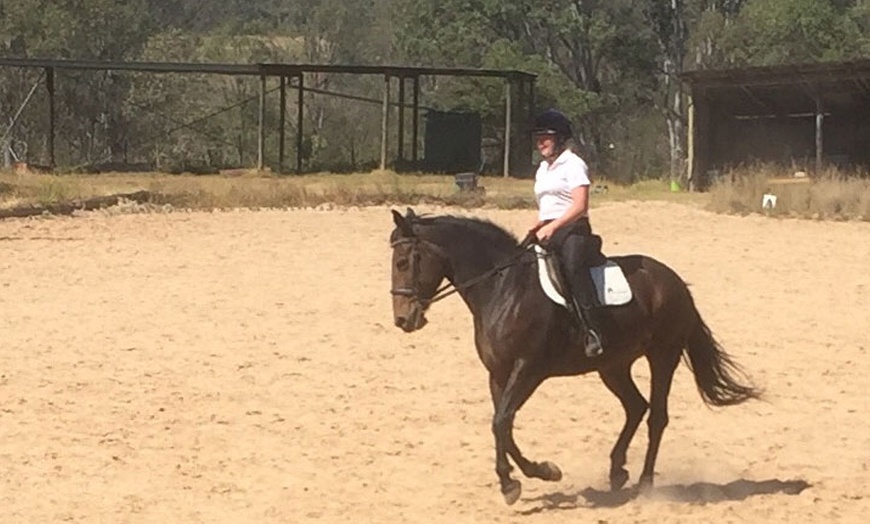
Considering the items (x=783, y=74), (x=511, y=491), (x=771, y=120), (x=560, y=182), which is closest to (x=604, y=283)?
(x=560, y=182)

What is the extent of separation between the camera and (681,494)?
28.0 feet

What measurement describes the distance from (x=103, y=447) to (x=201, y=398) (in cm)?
164

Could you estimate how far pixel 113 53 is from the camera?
53938mm

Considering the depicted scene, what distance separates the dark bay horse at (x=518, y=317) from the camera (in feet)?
26.6

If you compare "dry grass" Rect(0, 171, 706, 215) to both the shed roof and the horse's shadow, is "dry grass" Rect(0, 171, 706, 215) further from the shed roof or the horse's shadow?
the horse's shadow

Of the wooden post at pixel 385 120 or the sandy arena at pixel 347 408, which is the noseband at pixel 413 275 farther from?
the wooden post at pixel 385 120

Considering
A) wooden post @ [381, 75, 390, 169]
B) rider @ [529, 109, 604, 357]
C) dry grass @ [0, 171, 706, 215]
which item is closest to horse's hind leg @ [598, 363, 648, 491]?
rider @ [529, 109, 604, 357]

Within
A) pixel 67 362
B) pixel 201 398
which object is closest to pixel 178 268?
pixel 67 362

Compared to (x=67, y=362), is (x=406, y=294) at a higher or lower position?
higher

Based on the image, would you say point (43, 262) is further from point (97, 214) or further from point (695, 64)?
point (695, 64)

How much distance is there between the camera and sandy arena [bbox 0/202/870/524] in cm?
830

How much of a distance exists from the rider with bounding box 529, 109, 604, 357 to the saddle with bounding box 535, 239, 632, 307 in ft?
0.14

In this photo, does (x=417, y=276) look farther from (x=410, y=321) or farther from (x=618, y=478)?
(x=618, y=478)

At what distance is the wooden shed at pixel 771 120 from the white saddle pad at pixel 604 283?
2700 cm
